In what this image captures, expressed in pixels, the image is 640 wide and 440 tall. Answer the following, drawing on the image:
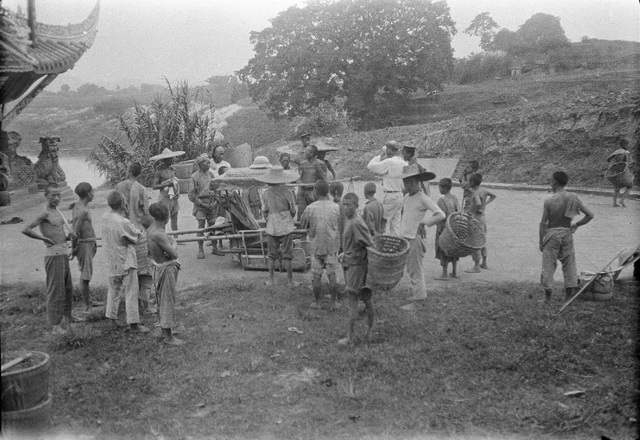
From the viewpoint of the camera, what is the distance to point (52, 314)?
6871 millimetres

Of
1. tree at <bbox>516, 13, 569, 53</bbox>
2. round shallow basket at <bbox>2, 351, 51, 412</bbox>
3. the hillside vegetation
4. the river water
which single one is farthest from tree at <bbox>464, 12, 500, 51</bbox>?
round shallow basket at <bbox>2, 351, 51, 412</bbox>

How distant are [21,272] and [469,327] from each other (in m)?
7.37

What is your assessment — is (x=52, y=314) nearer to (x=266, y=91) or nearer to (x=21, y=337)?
(x=21, y=337)

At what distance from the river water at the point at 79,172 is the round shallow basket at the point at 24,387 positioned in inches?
854

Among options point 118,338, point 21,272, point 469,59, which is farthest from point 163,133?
point 469,59

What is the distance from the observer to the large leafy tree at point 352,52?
99.5ft

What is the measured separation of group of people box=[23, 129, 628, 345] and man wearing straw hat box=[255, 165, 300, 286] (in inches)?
0.6

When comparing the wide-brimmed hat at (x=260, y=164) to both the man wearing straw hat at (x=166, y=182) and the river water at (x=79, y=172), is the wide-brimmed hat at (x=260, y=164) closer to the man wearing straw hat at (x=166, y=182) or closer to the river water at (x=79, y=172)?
the man wearing straw hat at (x=166, y=182)

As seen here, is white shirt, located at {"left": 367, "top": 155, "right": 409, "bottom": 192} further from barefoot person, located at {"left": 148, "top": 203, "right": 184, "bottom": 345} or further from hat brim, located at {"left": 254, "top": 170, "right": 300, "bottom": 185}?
barefoot person, located at {"left": 148, "top": 203, "right": 184, "bottom": 345}

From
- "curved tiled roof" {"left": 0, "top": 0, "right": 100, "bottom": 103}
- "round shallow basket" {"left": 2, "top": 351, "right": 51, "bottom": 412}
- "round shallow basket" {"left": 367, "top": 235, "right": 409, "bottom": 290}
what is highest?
"curved tiled roof" {"left": 0, "top": 0, "right": 100, "bottom": 103}

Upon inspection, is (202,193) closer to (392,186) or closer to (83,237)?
(83,237)

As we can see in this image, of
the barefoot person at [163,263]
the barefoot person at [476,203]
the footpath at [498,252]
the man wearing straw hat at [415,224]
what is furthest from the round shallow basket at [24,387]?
the barefoot person at [476,203]

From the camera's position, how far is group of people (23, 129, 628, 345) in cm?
641

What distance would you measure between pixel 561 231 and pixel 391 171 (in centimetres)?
269
